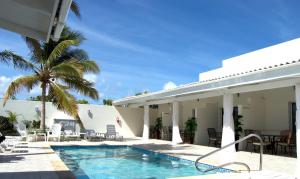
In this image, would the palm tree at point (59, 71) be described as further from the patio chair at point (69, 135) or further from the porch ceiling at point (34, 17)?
the porch ceiling at point (34, 17)

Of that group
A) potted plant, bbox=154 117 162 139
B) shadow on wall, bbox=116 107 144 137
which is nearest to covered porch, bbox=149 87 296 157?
potted plant, bbox=154 117 162 139

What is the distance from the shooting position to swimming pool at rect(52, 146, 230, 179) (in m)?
11.0

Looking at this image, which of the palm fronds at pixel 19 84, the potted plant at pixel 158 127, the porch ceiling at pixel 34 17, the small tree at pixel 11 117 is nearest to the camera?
the porch ceiling at pixel 34 17

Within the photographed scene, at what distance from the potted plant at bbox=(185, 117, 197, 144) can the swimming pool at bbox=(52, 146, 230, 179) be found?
13.9 feet

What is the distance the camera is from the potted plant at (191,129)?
20.4 metres

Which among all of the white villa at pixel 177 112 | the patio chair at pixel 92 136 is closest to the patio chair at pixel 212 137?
the white villa at pixel 177 112

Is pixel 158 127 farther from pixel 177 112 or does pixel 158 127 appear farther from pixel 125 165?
pixel 125 165

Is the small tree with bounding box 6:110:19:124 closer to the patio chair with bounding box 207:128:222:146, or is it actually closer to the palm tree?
the palm tree

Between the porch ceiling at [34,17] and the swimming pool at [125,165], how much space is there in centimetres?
581

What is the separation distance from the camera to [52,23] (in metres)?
4.79

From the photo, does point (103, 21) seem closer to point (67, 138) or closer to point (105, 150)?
point (105, 150)

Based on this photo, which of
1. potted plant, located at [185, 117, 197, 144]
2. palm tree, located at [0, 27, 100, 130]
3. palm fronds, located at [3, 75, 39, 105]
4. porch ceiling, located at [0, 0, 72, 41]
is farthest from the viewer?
potted plant, located at [185, 117, 197, 144]

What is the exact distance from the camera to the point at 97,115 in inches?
1001

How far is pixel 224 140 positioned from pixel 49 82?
10445mm
